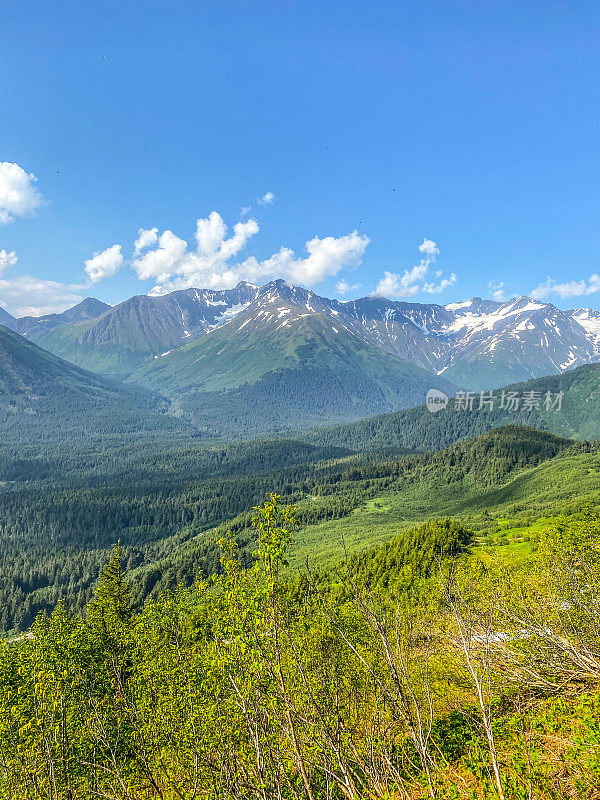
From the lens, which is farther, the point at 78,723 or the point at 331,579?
the point at 331,579

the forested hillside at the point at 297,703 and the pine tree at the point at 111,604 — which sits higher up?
the forested hillside at the point at 297,703

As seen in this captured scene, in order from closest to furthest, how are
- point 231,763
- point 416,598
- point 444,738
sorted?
point 231,763 → point 444,738 → point 416,598

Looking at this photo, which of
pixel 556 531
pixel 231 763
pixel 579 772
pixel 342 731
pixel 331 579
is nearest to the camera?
pixel 342 731

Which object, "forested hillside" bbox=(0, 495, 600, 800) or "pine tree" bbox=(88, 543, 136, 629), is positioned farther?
"pine tree" bbox=(88, 543, 136, 629)

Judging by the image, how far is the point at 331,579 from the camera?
102 metres

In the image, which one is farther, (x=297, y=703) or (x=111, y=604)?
(x=111, y=604)

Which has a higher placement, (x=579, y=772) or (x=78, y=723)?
(x=579, y=772)

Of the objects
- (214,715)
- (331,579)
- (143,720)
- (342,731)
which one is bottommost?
(331,579)

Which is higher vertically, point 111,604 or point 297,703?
point 297,703

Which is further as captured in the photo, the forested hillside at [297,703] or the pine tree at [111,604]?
the pine tree at [111,604]

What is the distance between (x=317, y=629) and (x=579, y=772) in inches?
1027

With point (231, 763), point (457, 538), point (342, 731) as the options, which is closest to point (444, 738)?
point (231, 763)

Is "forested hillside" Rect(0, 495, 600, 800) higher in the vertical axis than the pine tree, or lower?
higher

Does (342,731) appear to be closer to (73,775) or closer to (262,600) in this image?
(262,600)
